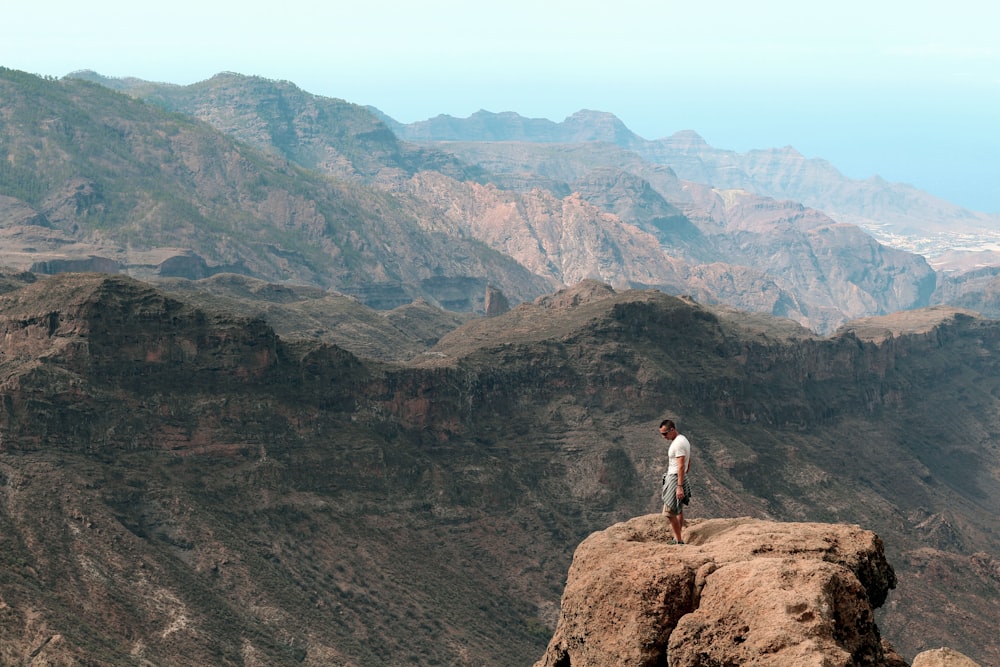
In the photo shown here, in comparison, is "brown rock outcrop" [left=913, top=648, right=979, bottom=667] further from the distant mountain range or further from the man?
the distant mountain range

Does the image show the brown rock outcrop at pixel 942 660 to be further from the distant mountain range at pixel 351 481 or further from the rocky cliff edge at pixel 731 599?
the distant mountain range at pixel 351 481

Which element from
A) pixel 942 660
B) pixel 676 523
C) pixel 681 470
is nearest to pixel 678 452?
pixel 681 470

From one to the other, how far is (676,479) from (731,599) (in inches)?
261

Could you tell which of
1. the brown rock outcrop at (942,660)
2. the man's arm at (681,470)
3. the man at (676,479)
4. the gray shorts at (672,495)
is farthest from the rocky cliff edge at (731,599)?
the man's arm at (681,470)

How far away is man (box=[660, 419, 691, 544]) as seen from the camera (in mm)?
35750

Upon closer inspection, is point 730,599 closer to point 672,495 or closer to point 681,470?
point 681,470

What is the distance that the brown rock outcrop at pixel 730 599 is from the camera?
28.5 metres

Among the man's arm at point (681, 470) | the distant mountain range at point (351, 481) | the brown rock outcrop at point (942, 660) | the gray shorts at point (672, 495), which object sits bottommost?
the distant mountain range at point (351, 481)

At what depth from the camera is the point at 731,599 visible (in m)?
30.1

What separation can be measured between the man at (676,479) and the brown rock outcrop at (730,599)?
0.94 metres

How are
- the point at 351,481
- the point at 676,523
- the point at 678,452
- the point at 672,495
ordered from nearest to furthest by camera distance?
1. the point at 678,452
2. the point at 672,495
3. the point at 676,523
4. the point at 351,481

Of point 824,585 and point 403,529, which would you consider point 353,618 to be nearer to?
point 403,529

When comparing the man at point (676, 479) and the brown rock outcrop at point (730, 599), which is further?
the man at point (676, 479)

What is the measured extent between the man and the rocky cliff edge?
0.86 meters
